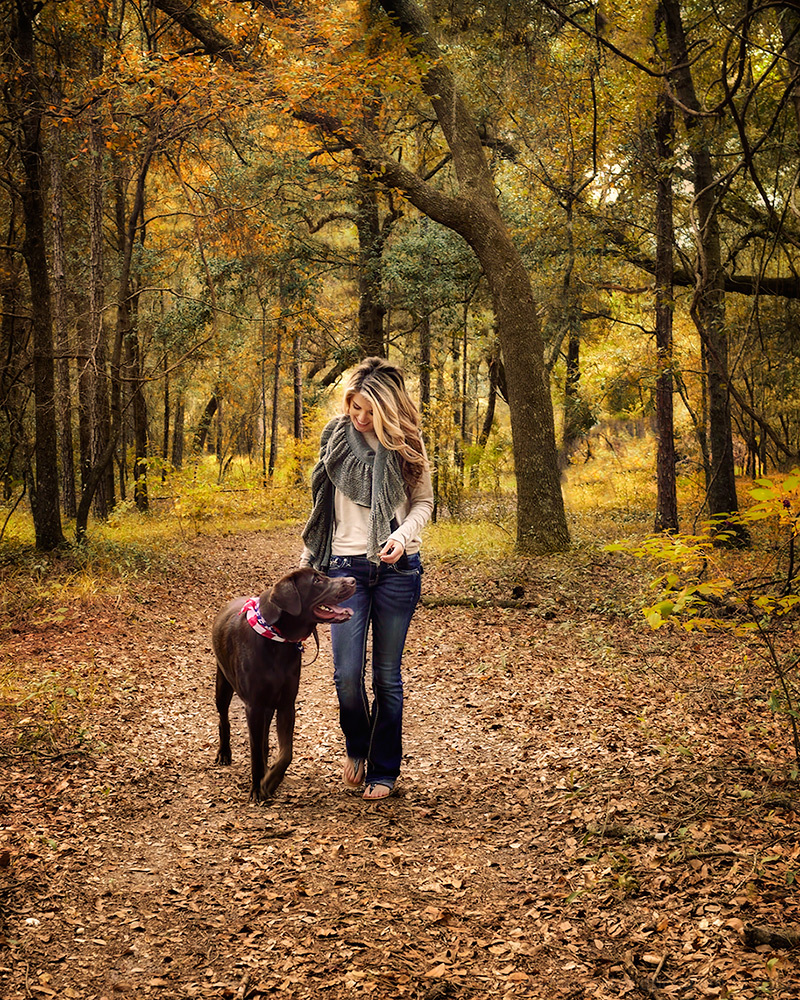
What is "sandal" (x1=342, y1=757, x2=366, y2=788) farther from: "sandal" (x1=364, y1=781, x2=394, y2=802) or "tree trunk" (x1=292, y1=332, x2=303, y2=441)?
"tree trunk" (x1=292, y1=332, x2=303, y2=441)

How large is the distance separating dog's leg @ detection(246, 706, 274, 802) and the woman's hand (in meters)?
1.08

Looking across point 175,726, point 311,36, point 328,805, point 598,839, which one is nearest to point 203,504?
point 311,36

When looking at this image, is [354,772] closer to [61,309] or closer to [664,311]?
[664,311]

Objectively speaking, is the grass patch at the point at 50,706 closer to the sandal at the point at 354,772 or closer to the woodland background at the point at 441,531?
the woodland background at the point at 441,531

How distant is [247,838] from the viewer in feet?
12.7

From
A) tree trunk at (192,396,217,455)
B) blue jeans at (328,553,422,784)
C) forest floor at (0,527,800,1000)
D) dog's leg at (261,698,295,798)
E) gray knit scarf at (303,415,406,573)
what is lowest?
forest floor at (0,527,800,1000)

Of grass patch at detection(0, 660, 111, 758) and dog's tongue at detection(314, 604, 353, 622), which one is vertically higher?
dog's tongue at detection(314, 604, 353, 622)

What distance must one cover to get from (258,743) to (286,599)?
87 centimetres

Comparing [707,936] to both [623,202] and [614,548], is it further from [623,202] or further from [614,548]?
[623,202]

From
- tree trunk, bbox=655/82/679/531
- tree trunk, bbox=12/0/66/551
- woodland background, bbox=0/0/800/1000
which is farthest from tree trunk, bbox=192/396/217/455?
tree trunk, bbox=655/82/679/531

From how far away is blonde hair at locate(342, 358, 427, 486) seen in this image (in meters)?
4.09

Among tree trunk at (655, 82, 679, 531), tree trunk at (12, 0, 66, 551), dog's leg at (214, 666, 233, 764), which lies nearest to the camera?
dog's leg at (214, 666, 233, 764)

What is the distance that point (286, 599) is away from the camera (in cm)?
395

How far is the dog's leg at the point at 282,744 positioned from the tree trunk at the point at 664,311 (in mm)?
7273
